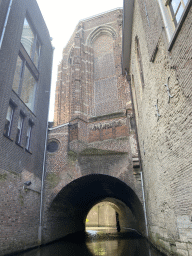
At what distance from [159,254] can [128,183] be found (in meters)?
4.35

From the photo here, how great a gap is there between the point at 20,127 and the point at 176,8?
8.26 m

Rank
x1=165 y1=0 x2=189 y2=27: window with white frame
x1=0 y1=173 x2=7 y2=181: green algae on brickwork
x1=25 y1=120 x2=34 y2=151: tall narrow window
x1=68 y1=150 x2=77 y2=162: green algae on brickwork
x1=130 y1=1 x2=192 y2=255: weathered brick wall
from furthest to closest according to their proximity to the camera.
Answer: x1=68 y1=150 x2=77 y2=162: green algae on brickwork → x1=25 y1=120 x2=34 y2=151: tall narrow window → x1=0 y1=173 x2=7 y2=181: green algae on brickwork → x1=165 y1=0 x2=189 y2=27: window with white frame → x1=130 y1=1 x2=192 y2=255: weathered brick wall

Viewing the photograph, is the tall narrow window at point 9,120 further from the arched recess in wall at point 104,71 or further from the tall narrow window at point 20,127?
the arched recess in wall at point 104,71

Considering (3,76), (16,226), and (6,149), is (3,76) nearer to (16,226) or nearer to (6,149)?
(6,149)

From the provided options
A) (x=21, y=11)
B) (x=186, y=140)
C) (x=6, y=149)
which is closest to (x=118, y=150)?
(x=6, y=149)

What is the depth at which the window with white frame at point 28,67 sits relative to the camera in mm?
11039

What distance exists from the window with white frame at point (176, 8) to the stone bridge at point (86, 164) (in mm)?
7199

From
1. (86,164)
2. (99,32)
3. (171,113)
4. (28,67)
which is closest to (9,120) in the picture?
(28,67)

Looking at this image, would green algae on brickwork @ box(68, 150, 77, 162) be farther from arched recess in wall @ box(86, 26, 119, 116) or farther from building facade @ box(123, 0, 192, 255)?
building facade @ box(123, 0, 192, 255)

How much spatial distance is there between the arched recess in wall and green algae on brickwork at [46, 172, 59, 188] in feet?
20.5

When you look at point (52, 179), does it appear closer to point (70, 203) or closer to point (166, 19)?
point (70, 203)

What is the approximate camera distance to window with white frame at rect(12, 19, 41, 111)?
11.0m

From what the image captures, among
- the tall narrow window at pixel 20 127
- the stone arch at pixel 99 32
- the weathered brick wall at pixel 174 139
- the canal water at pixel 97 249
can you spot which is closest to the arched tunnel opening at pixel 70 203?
the canal water at pixel 97 249

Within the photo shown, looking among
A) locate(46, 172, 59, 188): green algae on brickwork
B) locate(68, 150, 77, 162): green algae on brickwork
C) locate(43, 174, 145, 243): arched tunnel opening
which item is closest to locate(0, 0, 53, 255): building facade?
locate(46, 172, 59, 188): green algae on brickwork
